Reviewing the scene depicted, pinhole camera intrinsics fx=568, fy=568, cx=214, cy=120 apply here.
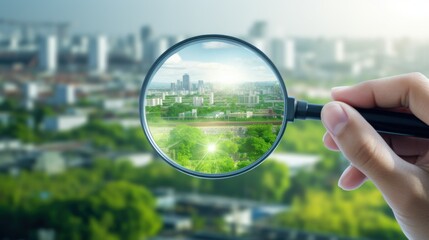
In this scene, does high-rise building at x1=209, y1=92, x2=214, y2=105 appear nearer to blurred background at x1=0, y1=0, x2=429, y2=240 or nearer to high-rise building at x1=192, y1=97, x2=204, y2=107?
high-rise building at x1=192, y1=97, x2=204, y2=107

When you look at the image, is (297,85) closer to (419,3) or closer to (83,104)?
(419,3)

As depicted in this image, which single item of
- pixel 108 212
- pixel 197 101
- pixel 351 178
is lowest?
pixel 108 212

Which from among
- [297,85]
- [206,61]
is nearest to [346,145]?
[206,61]

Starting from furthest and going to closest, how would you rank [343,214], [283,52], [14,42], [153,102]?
1. [343,214]
2. [14,42]
3. [283,52]
4. [153,102]

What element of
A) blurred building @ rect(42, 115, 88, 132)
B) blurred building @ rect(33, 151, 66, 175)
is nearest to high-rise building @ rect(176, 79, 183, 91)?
blurred building @ rect(42, 115, 88, 132)

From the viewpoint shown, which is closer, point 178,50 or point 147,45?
point 178,50

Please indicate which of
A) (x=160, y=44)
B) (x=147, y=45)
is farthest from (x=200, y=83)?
(x=147, y=45)

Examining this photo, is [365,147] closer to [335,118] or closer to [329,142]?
[335,118]
